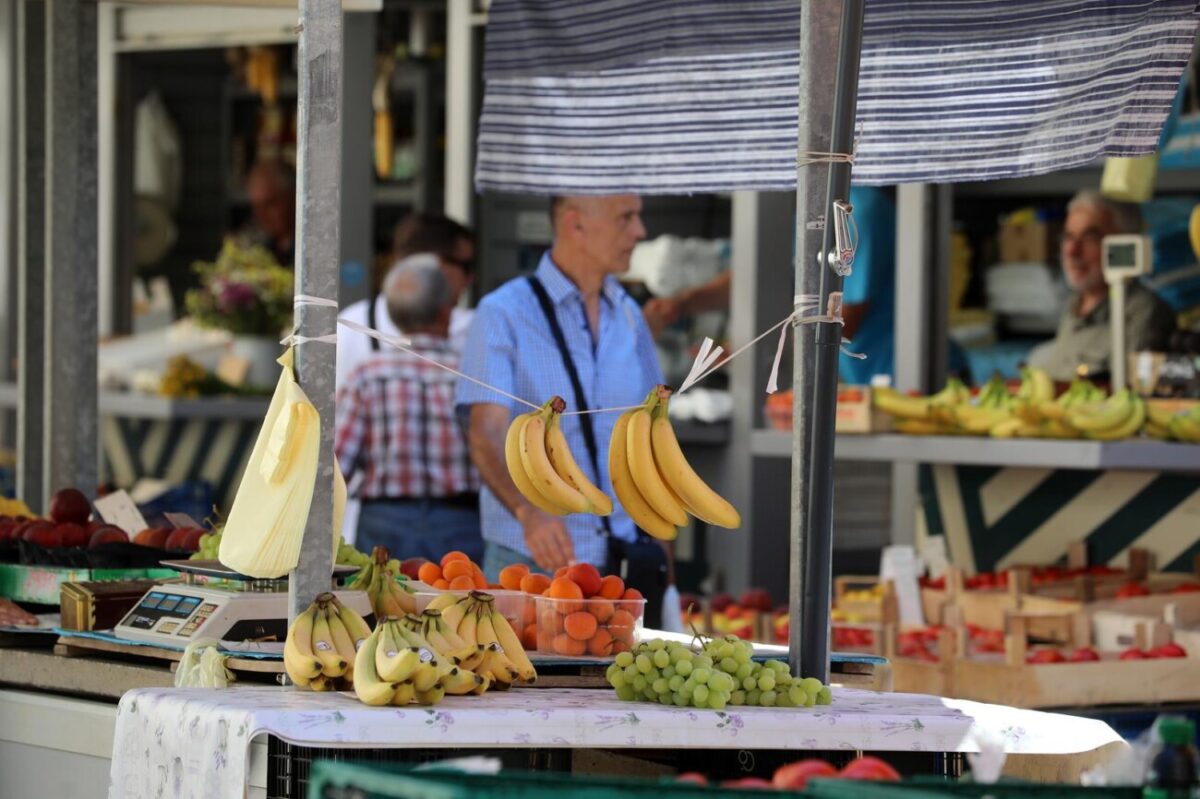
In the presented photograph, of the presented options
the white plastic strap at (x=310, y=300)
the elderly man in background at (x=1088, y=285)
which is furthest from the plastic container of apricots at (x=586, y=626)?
the elderly man in background at (x=1088, y=285)

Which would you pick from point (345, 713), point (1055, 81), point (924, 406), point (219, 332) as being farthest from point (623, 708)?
point (219, 332)

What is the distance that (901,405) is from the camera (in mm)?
6949

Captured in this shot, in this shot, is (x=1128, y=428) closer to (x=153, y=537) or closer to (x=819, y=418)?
(x=819, y=418)

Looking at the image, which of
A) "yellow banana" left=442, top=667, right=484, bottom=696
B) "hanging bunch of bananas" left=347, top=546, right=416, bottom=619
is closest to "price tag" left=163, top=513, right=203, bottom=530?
"hanging bunch of bananas" left=347, top=546, right=416, bottom=619

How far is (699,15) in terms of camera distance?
543cm

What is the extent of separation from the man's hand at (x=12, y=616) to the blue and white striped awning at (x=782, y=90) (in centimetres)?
202

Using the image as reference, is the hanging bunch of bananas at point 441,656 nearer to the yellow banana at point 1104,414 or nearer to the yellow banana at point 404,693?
the yellow banana at point 404,693

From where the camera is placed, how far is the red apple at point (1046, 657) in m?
5.67

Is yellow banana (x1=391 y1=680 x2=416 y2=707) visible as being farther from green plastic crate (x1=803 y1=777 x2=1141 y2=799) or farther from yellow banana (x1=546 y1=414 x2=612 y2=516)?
green plastic crate (x1=803 y1=777 x2=1141 y2=799)

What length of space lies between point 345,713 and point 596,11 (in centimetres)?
297

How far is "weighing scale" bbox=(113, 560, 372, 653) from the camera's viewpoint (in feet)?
12.7

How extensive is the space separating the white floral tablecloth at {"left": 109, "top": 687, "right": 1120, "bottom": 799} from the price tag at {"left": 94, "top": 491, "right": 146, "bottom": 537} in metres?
1.75

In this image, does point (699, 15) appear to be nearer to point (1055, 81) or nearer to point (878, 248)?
point (1055, 81)

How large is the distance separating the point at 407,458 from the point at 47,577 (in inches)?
112
